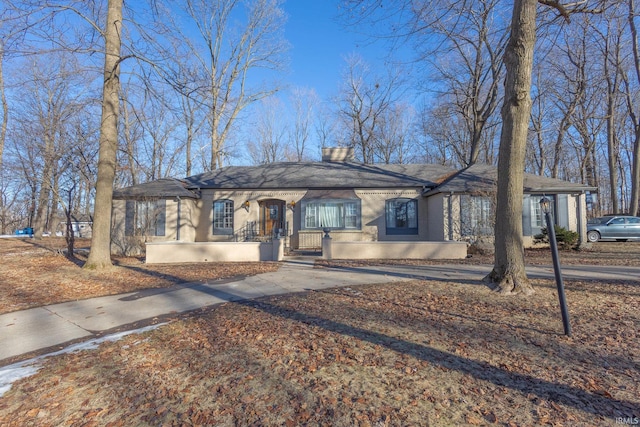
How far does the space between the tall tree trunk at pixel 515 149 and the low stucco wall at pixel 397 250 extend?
569 cm

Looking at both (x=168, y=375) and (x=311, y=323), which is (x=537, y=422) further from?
(x=168, y=375)

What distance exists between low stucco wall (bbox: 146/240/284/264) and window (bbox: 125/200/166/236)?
4121mm

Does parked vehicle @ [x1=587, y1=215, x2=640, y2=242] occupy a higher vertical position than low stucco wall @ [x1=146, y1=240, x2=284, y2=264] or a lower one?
higher

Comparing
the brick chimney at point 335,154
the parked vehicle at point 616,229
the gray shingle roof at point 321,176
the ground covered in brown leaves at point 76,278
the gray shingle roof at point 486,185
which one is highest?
the brick chimney at point 335,154

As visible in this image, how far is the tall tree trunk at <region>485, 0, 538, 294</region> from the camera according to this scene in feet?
19.7

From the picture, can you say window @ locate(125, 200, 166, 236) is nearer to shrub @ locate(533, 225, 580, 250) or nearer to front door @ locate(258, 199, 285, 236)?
front door @ locate(258, 199, 285, 236)

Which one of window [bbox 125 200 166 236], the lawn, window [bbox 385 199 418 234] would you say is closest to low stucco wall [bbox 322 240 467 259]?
window [bbox 385 199 418 234]

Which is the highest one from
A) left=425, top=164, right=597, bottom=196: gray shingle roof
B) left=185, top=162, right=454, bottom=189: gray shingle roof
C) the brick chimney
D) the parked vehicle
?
the brick chimney

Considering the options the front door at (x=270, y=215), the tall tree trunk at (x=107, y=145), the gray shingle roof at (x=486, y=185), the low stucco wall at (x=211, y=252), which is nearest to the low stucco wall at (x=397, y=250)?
the low stucco wall at (x=211, y=252)

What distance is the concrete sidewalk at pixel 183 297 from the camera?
15.3 feet

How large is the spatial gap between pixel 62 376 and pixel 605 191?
173 ft

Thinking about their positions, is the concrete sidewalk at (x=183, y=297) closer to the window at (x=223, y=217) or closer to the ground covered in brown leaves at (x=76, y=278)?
the ground covered in brown leaves at (x=76, y=278)

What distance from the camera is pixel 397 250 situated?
39.2 feet

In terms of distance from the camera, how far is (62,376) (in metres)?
3.21
